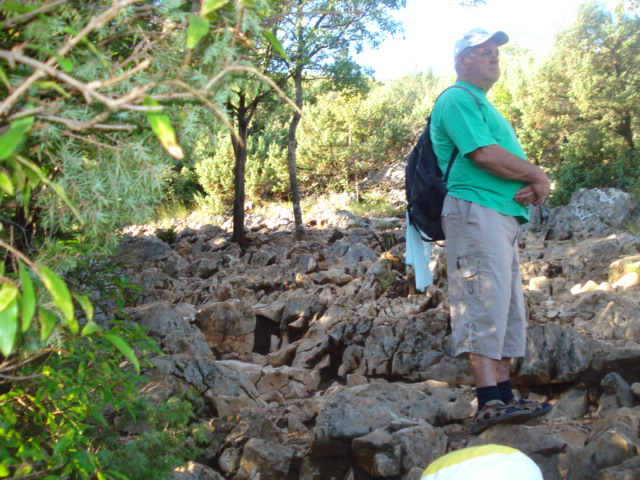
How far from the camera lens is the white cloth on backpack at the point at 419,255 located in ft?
10.8

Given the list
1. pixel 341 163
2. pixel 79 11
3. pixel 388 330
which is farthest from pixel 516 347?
pixel 341 163

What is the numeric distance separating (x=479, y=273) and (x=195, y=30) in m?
2.12

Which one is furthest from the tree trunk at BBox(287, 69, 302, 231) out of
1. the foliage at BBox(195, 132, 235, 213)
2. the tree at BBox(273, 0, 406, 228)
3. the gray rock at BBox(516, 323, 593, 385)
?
the gray rock at BBox(516, 323, 593, 385)

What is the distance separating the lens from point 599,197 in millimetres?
10484

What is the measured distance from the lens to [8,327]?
975mm

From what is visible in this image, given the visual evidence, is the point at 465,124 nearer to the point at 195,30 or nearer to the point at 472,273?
the point at 472,273

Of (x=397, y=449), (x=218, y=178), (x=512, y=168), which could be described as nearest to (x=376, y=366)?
(x=397, y=449)

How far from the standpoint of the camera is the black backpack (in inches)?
121

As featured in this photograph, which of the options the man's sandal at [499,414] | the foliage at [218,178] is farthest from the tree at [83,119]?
the foliage at [218,178]

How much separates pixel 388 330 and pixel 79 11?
3.87 meters

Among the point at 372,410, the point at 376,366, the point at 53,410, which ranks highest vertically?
the point at 53,410

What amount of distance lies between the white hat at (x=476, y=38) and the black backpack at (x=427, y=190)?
22 cm

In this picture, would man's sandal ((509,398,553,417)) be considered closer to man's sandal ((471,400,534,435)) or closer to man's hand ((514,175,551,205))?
man's sandal ((471,400,534,435))

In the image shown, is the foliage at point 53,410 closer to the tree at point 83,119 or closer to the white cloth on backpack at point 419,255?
the tree at point 83,119
